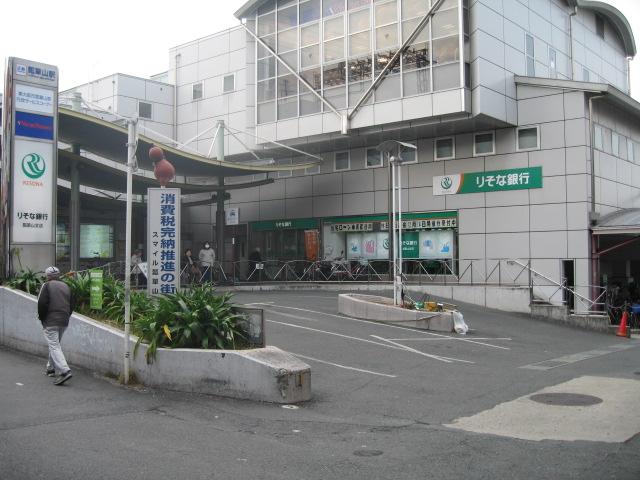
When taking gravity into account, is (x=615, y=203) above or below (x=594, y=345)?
above

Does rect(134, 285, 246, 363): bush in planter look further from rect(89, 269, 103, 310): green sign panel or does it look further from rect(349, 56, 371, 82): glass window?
rect(349, 56, 371, 82): glass window

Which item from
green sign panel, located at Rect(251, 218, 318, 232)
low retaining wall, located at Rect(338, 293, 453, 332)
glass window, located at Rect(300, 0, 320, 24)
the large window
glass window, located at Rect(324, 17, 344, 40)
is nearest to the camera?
low retaining wall, located at Rect(338, 293, 453, 332)

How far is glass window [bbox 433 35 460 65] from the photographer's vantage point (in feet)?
77.1

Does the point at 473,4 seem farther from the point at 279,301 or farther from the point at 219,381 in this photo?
the point at 219,381

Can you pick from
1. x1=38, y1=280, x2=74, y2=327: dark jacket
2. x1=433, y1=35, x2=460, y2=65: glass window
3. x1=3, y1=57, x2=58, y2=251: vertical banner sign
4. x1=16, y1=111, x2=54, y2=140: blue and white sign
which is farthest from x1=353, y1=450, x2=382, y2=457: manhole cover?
x1=433, y1=35, x2=460, y2=65: glass window

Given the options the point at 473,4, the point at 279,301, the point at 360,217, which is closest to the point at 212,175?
the point at 360,217

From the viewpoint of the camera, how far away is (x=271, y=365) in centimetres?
868

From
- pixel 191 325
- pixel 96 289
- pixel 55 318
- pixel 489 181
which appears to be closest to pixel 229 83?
pixel 489 181

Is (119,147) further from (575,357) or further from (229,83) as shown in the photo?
(575,357)

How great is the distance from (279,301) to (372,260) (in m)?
→ 7.98

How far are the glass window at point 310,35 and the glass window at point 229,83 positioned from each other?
7181 millimetres

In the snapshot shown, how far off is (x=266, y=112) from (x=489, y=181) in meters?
10.7

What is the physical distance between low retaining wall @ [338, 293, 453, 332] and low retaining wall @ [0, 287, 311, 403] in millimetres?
7932

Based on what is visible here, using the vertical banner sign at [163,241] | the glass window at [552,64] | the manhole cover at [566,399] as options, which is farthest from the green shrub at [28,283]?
the glass window at [552,64]
